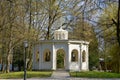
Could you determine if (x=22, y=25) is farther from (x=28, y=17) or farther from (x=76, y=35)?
(x=76, y=35)

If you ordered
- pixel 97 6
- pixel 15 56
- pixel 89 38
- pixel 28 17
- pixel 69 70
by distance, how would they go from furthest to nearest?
pixel 15 56 → pixel 89 38 → pixel 28 17 → pixel 69 70 → pixel 97 6

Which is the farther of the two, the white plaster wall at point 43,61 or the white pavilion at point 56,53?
the white plaster wall at point 43,61

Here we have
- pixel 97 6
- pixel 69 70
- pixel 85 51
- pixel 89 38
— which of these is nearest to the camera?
pixel 97 6

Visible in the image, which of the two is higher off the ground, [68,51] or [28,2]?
[28,2]

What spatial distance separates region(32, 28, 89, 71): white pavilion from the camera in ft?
123

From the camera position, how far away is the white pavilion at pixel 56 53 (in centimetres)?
3759

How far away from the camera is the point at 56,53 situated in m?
38.5

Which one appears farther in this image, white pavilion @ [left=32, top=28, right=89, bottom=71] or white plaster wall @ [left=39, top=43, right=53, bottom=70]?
white plaster wall @ [left=39, top=43, right=53, bottom=70]

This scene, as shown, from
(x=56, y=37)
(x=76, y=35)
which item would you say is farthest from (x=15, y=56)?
(x=56, y=37)

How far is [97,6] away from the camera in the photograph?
87.5 ft

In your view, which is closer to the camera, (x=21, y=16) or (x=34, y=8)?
(x=21, y=16)

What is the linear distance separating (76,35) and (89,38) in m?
3.22

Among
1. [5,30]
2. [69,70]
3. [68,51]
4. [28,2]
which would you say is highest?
[28,2]

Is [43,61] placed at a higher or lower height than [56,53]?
lower
